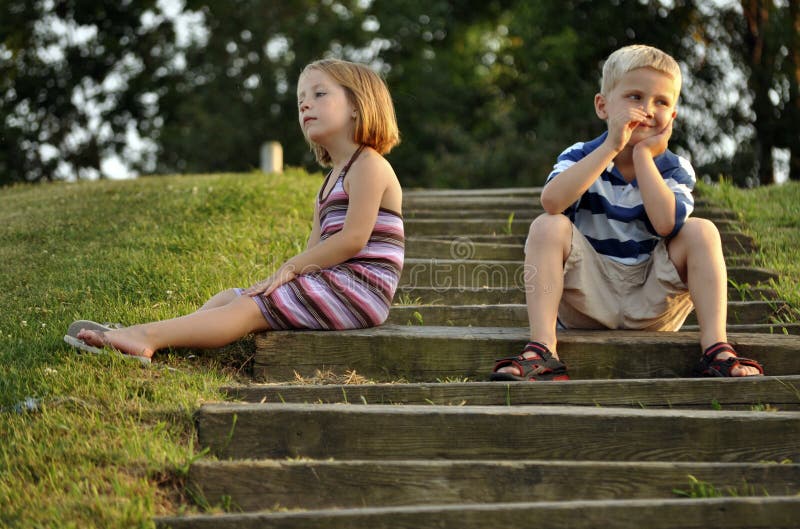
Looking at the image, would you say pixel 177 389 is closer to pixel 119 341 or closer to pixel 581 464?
pixel 119 341

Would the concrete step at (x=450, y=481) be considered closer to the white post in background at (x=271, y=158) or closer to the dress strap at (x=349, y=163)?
the dress strap at (x=349, y=163)


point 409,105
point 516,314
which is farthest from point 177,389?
point 409,105

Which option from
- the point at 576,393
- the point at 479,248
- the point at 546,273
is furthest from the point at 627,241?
the point at 479,248

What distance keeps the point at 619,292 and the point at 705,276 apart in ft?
1.14

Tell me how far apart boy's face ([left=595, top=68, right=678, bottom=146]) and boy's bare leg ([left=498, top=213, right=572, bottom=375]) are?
0.43 meters

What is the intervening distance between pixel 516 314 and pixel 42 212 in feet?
12.9

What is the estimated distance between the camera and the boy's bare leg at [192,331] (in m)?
3.12

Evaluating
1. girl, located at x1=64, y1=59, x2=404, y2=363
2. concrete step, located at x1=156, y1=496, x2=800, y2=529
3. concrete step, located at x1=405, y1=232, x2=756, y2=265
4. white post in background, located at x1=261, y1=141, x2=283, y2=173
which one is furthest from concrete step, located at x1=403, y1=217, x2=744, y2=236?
white post in background, located at x1=261, y1=141, x2=283, y2=173

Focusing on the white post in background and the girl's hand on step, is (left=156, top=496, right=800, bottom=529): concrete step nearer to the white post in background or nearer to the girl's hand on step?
the girl's hand on step

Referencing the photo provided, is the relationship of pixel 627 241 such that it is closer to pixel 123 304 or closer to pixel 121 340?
pixel 121 340

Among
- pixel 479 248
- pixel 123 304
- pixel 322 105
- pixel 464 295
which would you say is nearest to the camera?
pixel 322 105

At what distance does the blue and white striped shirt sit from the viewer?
133 inches

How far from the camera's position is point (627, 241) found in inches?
134

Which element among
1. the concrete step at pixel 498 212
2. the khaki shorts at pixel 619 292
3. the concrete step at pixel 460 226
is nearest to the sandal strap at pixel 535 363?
the khaki shorts at pixel 619 292
